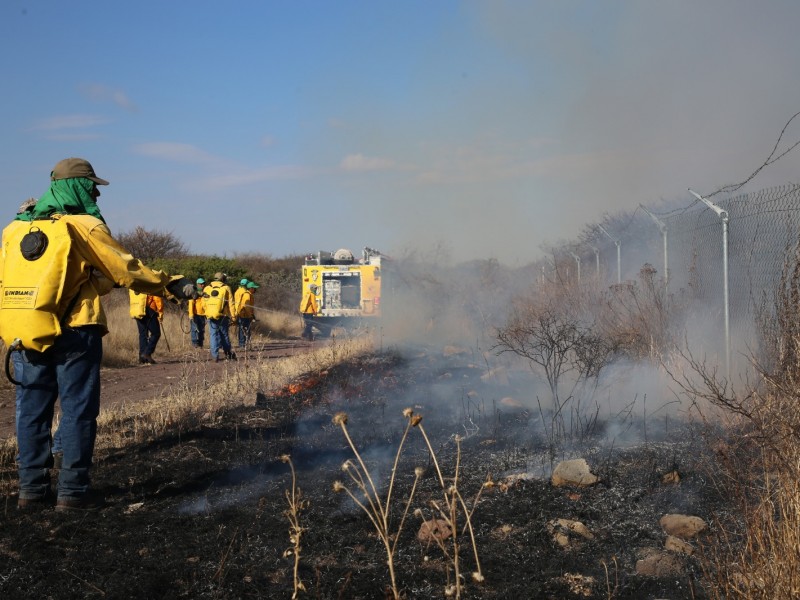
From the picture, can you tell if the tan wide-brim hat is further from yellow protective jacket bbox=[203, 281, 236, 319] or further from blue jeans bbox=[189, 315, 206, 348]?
blue jeans bbox=[189, 315, 206, 348]

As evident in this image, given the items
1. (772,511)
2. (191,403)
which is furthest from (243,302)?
(772,511)

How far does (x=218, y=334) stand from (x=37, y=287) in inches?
392

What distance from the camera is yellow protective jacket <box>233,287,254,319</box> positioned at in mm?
16156

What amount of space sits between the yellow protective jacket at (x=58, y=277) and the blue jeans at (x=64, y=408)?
115 mm

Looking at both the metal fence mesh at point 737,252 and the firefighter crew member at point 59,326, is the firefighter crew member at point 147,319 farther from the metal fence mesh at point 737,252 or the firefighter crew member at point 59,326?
the firefighter crew member at point 59,326

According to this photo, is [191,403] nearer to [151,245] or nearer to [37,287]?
[37,287]

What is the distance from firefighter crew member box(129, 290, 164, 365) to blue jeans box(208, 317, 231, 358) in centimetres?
100

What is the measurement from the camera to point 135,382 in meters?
12.3

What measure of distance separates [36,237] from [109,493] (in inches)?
67.2

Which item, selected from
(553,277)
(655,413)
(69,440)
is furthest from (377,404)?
(553,277)

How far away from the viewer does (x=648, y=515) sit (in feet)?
14.6

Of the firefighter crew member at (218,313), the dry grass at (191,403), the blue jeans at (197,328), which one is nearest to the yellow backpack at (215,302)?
the firefighter crew member at (218,313)

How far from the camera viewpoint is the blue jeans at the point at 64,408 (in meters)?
4.73

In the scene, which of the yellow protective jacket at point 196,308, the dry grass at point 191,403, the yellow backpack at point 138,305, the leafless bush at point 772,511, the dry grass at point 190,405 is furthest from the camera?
the yellow protective jacket at point 196,308
